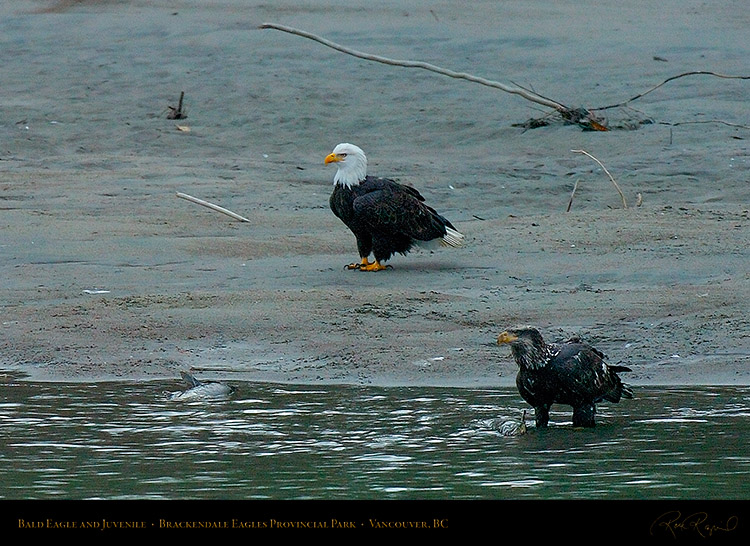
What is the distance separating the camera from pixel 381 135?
15852 millimetres

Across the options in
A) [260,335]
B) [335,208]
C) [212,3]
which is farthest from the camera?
[212,3]

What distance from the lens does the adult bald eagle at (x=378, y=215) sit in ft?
34.0

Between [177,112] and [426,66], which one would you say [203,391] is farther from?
[177,112]

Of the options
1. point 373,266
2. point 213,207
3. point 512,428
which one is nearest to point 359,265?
point 373,266

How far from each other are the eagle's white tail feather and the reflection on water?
10.7 feet

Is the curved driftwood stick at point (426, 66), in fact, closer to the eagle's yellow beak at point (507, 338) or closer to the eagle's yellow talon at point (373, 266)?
the eagle's yellow talon at point (373, 266)

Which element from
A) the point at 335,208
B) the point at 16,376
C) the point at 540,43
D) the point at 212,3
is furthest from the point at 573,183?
the point at 212,3

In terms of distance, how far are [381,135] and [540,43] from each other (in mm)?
3712

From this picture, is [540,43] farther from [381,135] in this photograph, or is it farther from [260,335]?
[260,335]

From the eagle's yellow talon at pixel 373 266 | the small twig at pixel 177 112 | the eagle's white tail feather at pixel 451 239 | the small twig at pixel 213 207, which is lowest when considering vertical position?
the eagle's yellow talon at pixel 373 266

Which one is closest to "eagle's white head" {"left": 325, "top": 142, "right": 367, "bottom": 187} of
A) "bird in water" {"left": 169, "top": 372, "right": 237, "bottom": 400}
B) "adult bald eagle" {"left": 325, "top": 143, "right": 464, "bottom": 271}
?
"adult bald eagle" {"left": 325, "top": 143, "right": 464, "bottom": 271}

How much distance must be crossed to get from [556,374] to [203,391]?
186 cm

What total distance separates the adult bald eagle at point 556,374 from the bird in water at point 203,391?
1.60 m

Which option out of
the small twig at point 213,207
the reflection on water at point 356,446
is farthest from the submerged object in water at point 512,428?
the small twig at point 213,207
